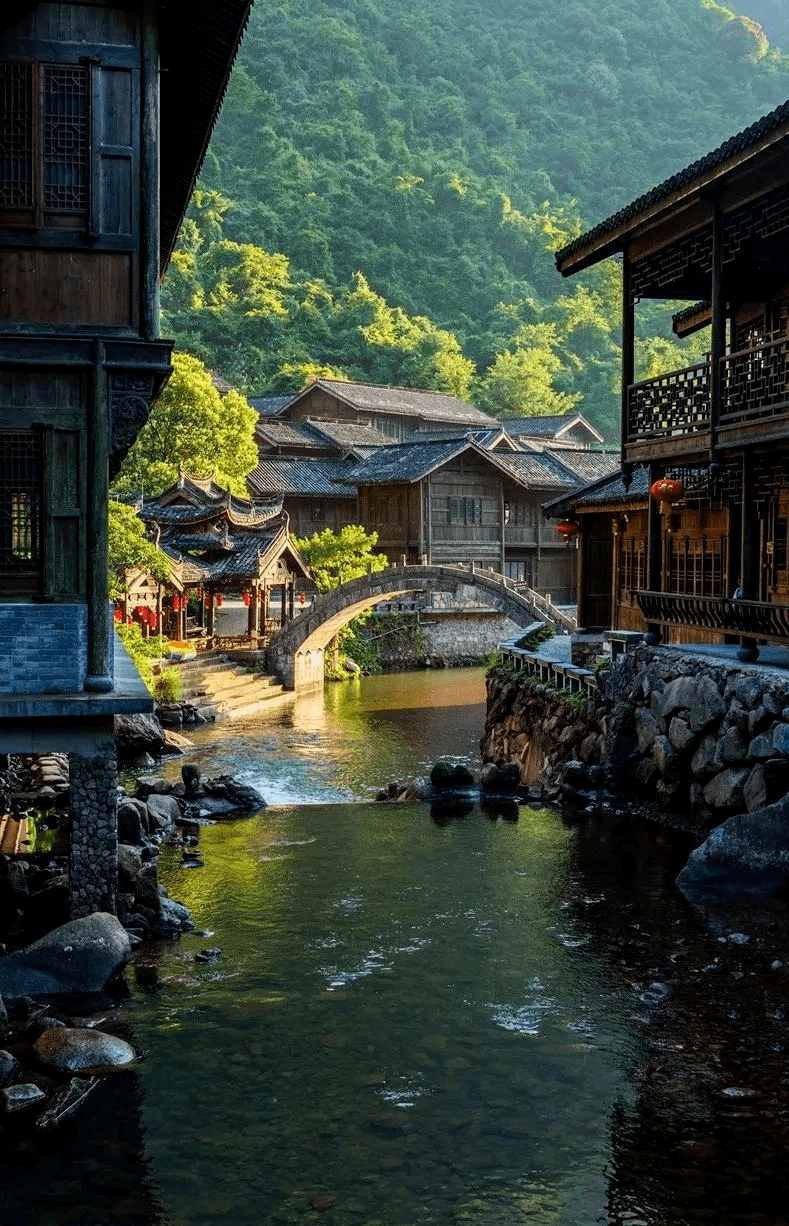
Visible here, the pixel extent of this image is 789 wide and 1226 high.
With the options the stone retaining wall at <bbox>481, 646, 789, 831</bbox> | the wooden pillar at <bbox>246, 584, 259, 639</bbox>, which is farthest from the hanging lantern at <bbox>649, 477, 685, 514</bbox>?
the wooden pillar at <bbox>246, 584, 259, 639</bbox>

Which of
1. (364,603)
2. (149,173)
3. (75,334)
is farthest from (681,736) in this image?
(364,603)

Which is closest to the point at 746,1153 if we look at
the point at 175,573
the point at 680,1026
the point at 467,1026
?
the point at 680,1026

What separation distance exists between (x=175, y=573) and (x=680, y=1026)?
28.3 m

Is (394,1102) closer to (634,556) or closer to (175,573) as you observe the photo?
(634,556)

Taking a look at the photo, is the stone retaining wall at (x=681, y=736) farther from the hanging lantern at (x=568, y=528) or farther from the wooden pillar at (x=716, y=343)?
the hanging lantern at (x=568, y=528)

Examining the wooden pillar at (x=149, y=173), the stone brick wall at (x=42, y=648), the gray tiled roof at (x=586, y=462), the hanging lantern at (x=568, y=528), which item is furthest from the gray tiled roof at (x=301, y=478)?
the stone brick wall at (x=42, y=648)

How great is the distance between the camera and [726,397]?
19.0 m

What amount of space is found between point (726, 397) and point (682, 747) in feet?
16.9

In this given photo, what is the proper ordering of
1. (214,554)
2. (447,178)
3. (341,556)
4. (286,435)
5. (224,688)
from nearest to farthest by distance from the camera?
(224,688)
(214,554)
(341,556)
(286,435)
(447,178)

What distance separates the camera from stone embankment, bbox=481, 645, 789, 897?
53.3 feet

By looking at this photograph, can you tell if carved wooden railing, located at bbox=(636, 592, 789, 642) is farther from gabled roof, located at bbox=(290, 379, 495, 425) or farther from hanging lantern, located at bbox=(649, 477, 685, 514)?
gabled roof, located at bbox=(290, 379, 495, 425)

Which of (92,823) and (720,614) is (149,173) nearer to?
(92,823)

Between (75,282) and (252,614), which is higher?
(75,282)

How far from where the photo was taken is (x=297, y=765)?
92.5ft
